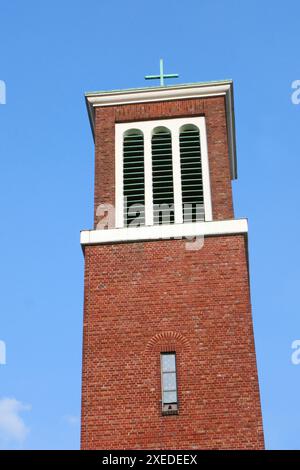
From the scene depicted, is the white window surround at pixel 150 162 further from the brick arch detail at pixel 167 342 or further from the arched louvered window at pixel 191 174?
the brick arch detail at pixel 167 342

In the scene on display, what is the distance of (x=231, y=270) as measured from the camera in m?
20.3

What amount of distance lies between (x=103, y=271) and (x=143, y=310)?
4.36ft

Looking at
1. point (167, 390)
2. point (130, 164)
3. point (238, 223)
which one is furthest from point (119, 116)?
point (167, 390)

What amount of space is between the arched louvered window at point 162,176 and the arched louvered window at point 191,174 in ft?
0.96

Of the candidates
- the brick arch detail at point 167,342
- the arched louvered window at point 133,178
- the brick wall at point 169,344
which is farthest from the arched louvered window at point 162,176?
the brick arch detail at point 167,342

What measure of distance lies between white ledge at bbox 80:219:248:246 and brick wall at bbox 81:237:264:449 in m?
0.14

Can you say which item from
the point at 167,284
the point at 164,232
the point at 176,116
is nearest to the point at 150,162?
the point at 176,116

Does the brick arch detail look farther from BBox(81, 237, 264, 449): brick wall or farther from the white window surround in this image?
the white window surround

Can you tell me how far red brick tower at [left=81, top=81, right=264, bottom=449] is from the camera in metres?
18.5

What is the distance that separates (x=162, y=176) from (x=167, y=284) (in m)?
3.19

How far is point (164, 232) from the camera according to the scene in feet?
68.3

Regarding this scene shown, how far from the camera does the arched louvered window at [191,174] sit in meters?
21.7
